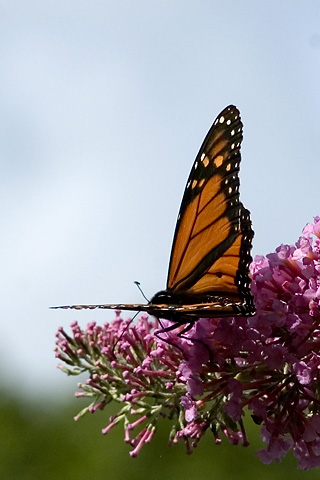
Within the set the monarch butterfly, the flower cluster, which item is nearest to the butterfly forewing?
the monarch butterfly

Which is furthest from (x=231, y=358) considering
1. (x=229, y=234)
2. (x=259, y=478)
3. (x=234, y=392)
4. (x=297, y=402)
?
(x=259, y=478)

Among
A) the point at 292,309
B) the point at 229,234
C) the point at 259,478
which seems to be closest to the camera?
the point at 292,309

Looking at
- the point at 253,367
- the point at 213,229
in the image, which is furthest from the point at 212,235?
the point at 253,367

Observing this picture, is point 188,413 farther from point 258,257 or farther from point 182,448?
point 182,448

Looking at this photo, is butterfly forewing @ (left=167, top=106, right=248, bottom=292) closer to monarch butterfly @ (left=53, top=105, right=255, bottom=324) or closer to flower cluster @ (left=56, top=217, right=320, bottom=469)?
monarch butterfly @ (left=53, top=105, right=255, bottom=324)

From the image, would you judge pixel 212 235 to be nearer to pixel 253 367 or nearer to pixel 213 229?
pixel 213 229
